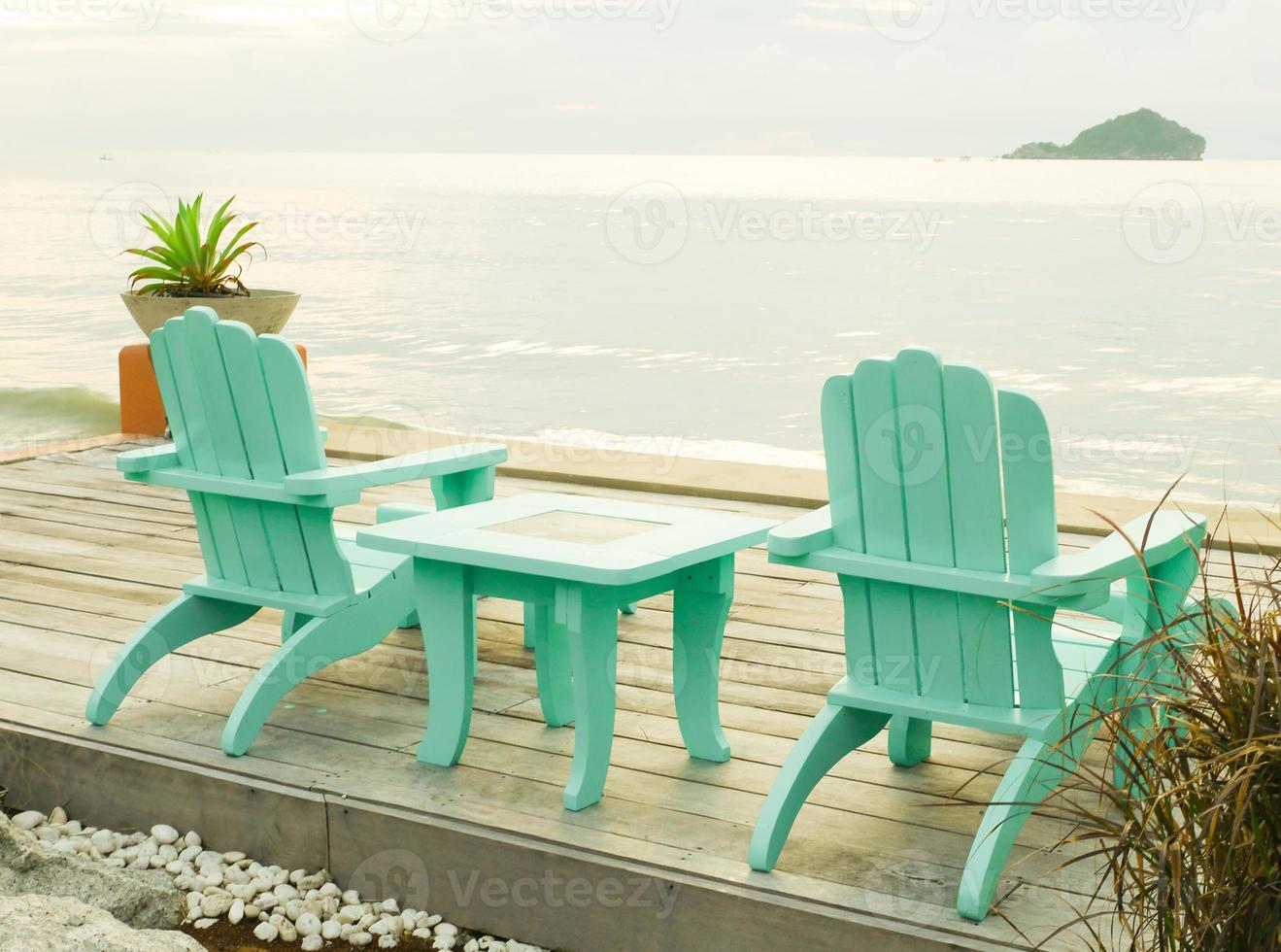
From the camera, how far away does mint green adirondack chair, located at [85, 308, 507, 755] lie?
272cm

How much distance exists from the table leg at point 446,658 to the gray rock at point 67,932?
26.8 inches

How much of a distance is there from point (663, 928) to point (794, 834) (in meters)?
0.32

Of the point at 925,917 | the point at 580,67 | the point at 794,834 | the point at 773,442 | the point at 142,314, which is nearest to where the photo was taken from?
the point at 925,917

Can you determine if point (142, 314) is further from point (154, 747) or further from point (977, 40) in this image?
point (977, 40)

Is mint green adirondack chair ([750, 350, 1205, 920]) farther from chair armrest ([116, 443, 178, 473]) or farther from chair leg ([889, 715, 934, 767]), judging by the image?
chair armrest ([116, 443, 178, 473])

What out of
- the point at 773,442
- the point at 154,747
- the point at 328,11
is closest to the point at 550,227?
the point at 328,11

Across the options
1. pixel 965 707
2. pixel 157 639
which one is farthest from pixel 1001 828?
pixel 157 639

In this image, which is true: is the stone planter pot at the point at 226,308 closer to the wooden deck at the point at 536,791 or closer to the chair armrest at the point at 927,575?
the wooden deck at the point at 536,791

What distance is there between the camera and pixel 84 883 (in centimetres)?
229

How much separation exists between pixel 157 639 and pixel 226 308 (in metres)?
3.57

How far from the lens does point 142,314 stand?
6.34 meters

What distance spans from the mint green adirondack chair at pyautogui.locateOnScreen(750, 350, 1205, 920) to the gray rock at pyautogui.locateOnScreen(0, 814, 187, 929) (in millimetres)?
1074

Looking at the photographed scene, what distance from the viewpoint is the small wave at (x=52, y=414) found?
1243 cm

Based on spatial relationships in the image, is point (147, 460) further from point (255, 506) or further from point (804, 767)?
point (804, 767)
